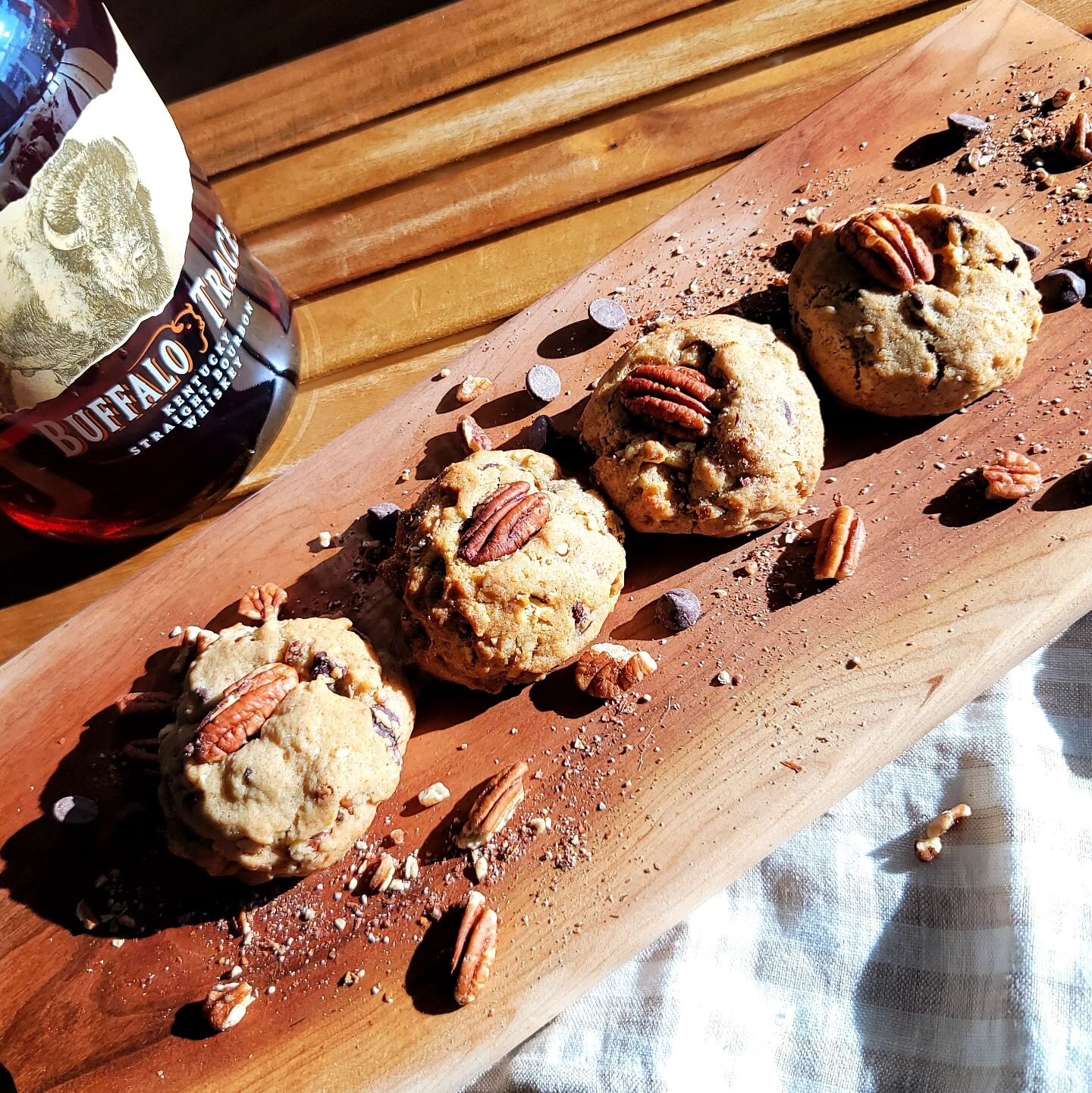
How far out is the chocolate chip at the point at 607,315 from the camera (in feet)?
4.91

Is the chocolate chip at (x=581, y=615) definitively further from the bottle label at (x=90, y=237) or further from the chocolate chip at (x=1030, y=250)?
the chocolate chip at (x=1030, y=250)

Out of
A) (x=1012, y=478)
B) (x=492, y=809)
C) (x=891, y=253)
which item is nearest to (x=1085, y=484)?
(x=1012, y=478)

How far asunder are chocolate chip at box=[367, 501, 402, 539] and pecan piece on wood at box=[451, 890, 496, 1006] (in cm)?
56

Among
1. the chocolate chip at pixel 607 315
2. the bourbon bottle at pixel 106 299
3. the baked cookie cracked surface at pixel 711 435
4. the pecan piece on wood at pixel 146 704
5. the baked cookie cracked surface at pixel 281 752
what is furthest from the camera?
the chocolate chip at pixel 607 315

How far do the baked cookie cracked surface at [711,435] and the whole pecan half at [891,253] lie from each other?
0.16 meters

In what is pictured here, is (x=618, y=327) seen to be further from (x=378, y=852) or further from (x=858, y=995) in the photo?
(x=858, y=995)

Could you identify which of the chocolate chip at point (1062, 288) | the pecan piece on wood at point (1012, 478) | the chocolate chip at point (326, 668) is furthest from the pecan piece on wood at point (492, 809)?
the chocolate chip at point (1062, 288)

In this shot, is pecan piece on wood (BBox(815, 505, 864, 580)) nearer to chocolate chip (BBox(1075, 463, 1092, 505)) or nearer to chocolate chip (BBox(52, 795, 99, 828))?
chocolate chip (BBox(1075, 463, 1092, 505))

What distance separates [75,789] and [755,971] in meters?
1.04

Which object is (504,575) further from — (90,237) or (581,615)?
(90,237)

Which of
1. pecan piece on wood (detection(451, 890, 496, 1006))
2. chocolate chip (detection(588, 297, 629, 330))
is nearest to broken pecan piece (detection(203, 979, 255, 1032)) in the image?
pecan piece on wood (detection(451, 890, 496, 1006))

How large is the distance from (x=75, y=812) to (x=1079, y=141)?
1.85 meters

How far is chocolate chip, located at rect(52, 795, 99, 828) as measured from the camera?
1.32 meters

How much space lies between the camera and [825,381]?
1.36m
